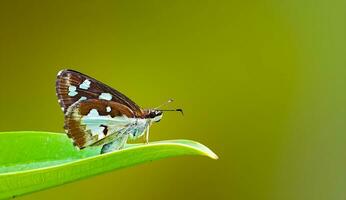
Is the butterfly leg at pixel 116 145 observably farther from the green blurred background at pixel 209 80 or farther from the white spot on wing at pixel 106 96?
the green blurred background at pixel 209 80

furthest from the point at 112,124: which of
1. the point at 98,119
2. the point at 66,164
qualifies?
the point at 66,164

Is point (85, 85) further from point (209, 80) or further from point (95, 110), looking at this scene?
point (209, 80)

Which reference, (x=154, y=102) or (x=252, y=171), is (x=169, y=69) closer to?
(x=154, y=102)

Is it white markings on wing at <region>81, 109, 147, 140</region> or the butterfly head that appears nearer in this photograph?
white markings on wing at <region>81, 109, 147, 140</region>

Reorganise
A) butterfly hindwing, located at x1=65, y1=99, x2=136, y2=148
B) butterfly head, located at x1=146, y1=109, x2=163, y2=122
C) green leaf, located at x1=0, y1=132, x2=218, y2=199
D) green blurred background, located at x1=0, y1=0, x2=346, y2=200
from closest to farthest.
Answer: green leaf, located at x1=0, y1=132, x2=218, y2=199
butterfly hindwing, located at x1=65, y1=99, x2=136, y2=148
butterfly head, located at x1=146, y1=109, x2=163, y2=122
green blurred background, located at x1=0, y1=0, x2=346, y2=200

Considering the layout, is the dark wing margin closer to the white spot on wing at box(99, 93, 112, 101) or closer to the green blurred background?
the white spot on wing at box(99, 93, 112, 101)

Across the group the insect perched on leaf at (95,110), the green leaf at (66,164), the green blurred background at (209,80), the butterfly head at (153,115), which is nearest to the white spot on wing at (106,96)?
the insect perched on leaf at (95,110)

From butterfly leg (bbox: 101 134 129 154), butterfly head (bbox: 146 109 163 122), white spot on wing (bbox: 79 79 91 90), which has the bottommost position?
butterfly leg (bbox: 101 134 129 154)

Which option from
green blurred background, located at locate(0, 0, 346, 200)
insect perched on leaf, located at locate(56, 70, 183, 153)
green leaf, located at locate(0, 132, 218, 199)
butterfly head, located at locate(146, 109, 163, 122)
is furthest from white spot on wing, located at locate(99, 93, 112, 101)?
green blurred background, located at locate(0, 0, 346, 200)
